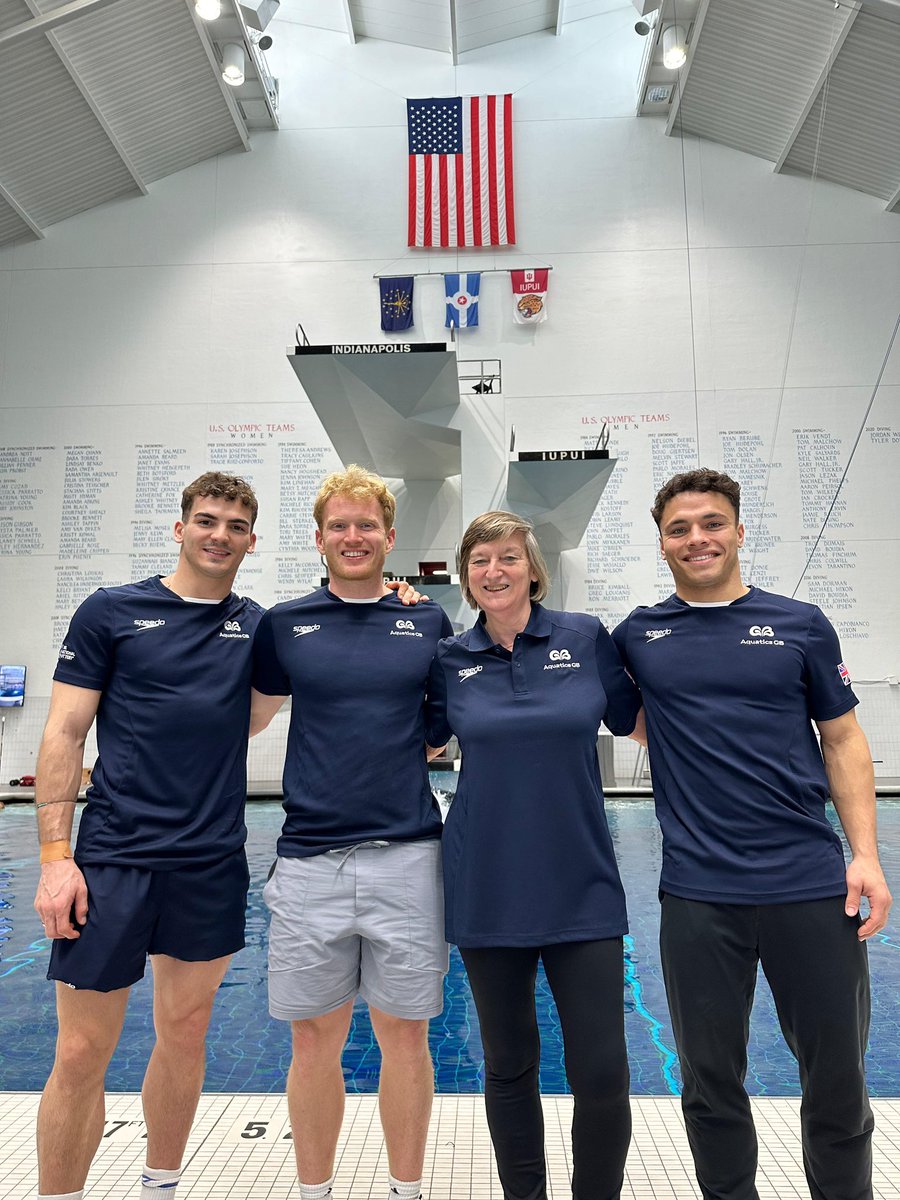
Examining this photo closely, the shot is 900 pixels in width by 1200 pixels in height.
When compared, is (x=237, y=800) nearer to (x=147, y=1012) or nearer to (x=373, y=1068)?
(x=373, y=1068)

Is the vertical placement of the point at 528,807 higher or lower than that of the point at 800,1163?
higher

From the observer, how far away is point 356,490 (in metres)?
2.23

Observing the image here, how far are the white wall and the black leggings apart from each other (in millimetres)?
11257

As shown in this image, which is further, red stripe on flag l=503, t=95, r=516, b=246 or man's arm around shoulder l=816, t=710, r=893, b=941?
red stripe on flag l=503, t=95, r=516, b=246

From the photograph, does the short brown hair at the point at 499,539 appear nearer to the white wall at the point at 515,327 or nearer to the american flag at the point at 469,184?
the white wall at the point at 515,327

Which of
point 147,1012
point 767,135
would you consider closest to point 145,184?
point 767,135

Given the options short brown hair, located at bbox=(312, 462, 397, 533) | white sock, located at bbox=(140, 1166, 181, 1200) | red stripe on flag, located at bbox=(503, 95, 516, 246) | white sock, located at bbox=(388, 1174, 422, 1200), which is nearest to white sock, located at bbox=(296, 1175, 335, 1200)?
white sock, located at bbox=(388, 1174, 422, 1200)

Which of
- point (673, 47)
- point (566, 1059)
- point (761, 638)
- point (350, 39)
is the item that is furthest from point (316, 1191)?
point (350, 39)

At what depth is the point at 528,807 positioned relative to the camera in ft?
6.15

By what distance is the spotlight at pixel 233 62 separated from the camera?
41.4ft

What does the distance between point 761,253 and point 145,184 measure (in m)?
10.7

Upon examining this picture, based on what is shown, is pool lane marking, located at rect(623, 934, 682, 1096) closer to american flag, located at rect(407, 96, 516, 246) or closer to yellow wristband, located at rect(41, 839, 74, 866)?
yellow wristband, located at rect(41, 839, 74, 866)

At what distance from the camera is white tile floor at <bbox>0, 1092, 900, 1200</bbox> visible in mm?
2174

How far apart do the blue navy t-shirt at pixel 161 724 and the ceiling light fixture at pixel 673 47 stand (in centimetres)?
1293
